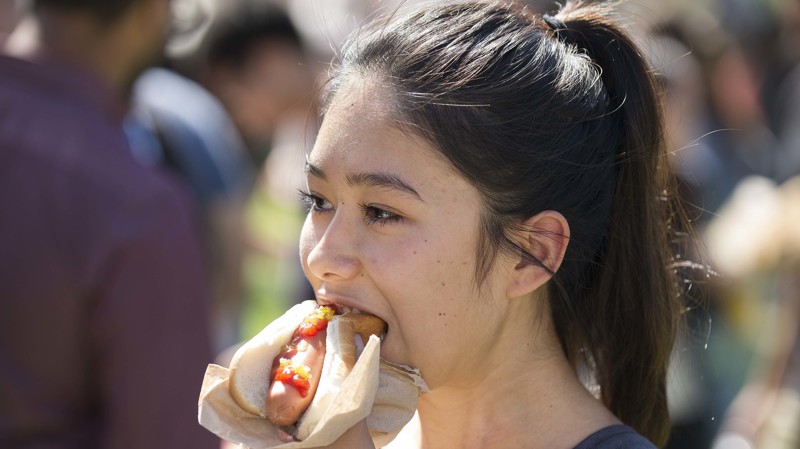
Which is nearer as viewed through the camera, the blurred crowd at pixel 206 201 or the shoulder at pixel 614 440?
the shoulder at pixel 614 440

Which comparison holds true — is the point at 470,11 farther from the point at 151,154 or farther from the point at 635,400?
the point at 151,154

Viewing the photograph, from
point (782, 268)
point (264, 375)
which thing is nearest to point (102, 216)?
point (264, 375)

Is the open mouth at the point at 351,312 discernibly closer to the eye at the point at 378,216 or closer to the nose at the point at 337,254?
the nose at the point at 337,254

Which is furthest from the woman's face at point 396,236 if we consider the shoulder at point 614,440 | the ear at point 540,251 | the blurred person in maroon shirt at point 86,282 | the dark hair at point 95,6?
the dark hair at point 95,6

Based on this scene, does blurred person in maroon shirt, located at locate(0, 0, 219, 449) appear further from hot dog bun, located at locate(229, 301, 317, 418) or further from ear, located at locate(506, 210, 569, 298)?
ear, located at locate(506, 210, 569, 298)

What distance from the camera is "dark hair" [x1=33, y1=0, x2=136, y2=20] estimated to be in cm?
333

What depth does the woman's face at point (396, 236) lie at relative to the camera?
7.20 ft

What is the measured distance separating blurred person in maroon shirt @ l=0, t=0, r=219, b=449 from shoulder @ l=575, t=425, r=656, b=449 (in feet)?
4.34

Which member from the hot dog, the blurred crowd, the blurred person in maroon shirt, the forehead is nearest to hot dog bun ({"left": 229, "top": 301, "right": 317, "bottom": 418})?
the hot dog

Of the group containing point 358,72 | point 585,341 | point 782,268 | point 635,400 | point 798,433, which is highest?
point 358,72

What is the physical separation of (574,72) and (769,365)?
328cm

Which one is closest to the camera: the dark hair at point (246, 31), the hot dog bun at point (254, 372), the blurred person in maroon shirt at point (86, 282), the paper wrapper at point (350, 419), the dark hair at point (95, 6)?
the paper wrapper at point (350, 419)

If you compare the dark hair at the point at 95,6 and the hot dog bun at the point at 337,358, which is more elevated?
the dark hair at the point at 95,6

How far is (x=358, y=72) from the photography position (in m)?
2.38
